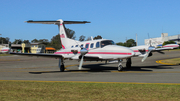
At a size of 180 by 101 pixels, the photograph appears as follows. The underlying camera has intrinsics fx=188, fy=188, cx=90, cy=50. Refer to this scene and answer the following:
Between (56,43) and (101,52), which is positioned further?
(56,43)

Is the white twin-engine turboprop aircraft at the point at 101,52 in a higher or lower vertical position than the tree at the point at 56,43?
lower

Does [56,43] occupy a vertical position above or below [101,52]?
above

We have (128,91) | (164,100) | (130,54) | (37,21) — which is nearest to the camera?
(164,100)

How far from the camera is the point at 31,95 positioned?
25.5 ft

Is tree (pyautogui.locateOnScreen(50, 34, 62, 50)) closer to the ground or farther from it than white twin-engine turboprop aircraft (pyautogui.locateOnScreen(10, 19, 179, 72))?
farther from it

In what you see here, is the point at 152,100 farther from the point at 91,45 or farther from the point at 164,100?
the point at 91,45

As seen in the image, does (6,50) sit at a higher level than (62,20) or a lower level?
lower

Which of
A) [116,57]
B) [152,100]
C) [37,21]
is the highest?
[37,21]

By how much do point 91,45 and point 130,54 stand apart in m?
4.28

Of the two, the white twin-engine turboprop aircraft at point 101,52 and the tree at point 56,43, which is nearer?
the white twin-engine turboprop aircraft at point 101,52

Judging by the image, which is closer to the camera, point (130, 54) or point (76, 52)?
point (130, 54)

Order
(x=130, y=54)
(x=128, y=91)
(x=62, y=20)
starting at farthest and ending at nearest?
(x=62, y=20) → (x=130, y=54) → (x=128, y=91)

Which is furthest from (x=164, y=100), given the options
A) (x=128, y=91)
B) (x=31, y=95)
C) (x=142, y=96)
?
(x=31, y=95)

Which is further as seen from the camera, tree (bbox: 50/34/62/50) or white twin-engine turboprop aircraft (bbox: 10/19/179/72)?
tree (bbox: 50/34/62/50)
